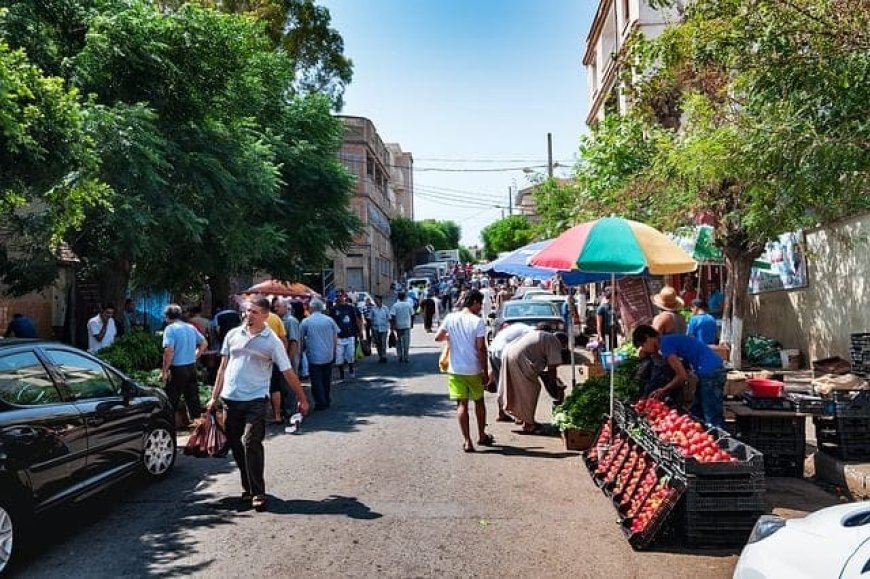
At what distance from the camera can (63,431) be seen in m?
5.66

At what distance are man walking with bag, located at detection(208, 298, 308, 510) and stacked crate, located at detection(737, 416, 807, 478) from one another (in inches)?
176

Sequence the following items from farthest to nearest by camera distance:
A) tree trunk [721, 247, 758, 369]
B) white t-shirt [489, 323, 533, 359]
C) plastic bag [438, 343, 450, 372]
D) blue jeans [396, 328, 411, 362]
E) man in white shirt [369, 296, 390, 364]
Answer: man in white shirt [369, 296, 390, 364] < blue jeans [396, 328, 411, 362] < tree trunk [721, 247, 758, 369] < white t-shirt [489, 323, 533, 359] < plastic bag [438, 343, 450, 372]

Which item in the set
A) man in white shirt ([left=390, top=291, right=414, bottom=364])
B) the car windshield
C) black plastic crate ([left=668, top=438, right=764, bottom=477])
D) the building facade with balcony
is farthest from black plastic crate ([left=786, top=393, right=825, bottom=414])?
the building facade with balcony

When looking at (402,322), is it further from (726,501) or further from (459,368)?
(726,501)

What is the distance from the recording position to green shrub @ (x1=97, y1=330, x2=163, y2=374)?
483 inches

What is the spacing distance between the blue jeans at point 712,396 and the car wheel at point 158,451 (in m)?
5.51

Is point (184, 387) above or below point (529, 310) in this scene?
below

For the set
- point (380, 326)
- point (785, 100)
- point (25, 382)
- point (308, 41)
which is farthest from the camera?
point (308, 41)

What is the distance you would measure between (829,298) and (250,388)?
1183 cm

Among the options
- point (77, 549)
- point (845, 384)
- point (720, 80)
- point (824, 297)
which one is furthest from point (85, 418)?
point (824, 297)

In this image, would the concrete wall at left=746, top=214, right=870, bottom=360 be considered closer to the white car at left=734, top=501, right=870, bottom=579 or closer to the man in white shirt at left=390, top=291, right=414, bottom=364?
the man in white shirt at left=390, top=291, right=414, bottom=364

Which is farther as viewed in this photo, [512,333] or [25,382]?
[512,333]

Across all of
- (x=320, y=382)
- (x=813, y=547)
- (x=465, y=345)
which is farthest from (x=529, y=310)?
(x=813, y=547)

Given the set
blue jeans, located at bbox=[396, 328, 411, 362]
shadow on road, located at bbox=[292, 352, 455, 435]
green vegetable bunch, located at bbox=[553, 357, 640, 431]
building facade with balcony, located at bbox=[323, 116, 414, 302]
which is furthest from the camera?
building facade with balcony, located at bbox=[323, 116, 414, 302]
